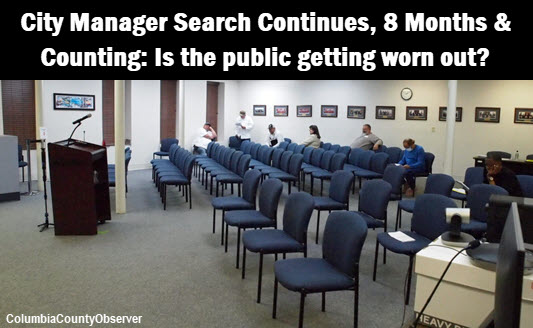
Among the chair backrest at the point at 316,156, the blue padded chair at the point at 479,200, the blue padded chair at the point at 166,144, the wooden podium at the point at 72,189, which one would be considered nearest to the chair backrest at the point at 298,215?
the blue padded chair at the point at 479,200

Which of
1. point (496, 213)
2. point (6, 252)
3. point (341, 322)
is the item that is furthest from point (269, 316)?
point (6, 252)

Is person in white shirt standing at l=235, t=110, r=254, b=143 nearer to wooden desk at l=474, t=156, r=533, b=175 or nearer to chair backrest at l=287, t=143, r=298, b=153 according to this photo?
chair backrest at l=287, t=143, r=298, b=153

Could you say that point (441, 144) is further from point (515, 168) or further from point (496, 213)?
point (496, 213)

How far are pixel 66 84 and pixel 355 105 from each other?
7.47 meters

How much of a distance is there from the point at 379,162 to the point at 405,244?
484cm

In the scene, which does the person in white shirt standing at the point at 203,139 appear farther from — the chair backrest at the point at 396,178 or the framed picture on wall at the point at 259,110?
the chair backrest at the point at 396,178

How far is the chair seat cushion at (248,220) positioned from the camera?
4594 mm

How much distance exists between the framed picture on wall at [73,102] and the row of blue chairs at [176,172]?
247cm

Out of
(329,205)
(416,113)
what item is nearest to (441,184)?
(329,205)

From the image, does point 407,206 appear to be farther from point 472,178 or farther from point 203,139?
point 203,139

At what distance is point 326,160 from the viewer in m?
8.84

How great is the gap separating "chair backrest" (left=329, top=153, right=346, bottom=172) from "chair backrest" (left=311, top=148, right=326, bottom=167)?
66cm

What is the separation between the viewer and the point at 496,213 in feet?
7.98

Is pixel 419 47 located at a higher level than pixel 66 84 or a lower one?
higher
